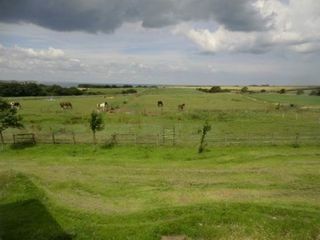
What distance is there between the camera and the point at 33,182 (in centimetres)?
1928

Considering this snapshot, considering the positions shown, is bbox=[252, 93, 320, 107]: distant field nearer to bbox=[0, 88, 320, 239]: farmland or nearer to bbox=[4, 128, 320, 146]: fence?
bbox=[4, 128, 320, 146]: fence

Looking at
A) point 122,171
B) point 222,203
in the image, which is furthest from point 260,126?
point 222,203

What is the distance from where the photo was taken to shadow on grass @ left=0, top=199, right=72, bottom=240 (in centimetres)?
1253

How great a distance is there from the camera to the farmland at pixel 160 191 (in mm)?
13164

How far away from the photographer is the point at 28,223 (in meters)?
13.7

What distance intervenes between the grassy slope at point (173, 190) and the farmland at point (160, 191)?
43 mm

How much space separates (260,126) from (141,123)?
13.2 meters

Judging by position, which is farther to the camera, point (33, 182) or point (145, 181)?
point (145, 181)

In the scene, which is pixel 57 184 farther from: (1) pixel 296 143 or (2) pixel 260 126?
(2) pixel 260 126

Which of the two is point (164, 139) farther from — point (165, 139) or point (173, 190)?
point (173, 190)

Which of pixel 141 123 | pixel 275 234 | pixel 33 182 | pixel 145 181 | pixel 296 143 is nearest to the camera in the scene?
pixel 275 234

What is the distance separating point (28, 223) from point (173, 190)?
7364 millimetres

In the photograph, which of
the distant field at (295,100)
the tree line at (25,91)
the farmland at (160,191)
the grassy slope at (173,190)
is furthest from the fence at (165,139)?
the tree line at (25,91)

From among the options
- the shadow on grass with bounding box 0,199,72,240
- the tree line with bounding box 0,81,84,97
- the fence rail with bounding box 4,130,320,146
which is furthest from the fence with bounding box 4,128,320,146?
the tree line with bounding box 0,81,84,97
